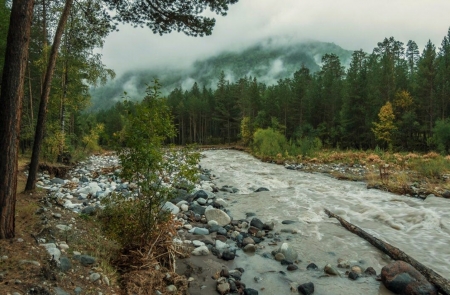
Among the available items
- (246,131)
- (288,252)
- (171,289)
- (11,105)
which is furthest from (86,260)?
(246,131)

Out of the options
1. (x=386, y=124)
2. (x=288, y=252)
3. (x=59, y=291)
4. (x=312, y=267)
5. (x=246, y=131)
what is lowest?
(x=312, y=267)

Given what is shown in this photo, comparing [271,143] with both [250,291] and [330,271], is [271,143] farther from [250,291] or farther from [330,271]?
[250,291]

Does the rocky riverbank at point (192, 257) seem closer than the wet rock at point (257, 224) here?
Yes

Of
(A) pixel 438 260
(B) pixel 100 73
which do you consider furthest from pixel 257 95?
(A) pixel 438 260

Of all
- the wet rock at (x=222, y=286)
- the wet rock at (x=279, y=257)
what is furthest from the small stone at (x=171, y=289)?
the wet rock at (x=279, y=257)

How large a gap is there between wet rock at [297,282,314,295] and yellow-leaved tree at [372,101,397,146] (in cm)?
3546

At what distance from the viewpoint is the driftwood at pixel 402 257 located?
451 centimetres

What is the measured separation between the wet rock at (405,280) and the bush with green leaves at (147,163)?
380 centimetres

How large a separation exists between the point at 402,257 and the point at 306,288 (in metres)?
2.44

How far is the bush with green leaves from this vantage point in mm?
4562

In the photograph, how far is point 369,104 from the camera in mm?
38906

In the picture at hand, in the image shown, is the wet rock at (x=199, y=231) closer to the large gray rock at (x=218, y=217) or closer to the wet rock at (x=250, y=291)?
the large gray rock at (x=218, y=217)

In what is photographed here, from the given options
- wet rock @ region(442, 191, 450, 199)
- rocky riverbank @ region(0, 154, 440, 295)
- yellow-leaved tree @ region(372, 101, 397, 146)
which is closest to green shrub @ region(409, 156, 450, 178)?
wet rock @ region(442, 191, 450, 199)

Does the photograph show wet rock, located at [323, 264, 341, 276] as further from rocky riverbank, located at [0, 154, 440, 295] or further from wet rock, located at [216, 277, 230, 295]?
wet rock, located at [216, 277, 230, 295]
